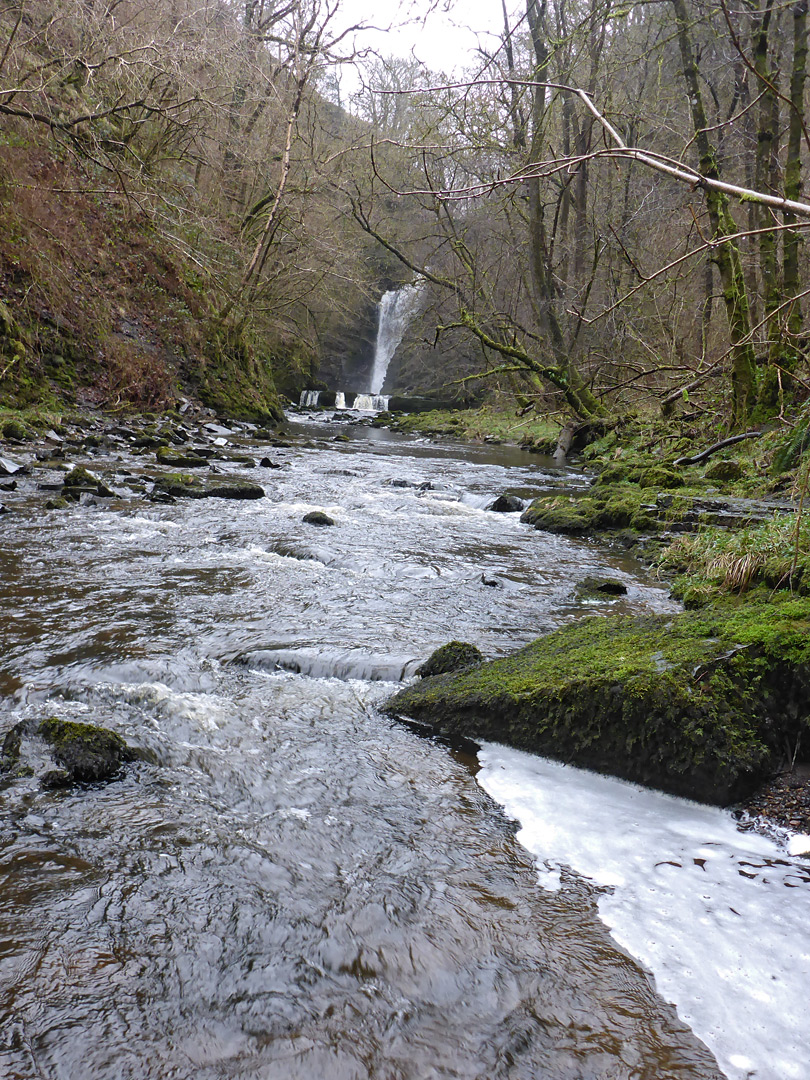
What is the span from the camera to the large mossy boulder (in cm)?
291

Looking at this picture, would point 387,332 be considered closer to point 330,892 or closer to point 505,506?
point 505,506

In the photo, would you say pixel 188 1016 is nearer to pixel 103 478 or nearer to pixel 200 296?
pixel 103 478

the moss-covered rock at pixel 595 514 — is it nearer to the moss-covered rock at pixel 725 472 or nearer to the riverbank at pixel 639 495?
the riverbank at pixel 639 495

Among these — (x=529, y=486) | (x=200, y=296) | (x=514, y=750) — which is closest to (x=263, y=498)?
(x=529, y=486)

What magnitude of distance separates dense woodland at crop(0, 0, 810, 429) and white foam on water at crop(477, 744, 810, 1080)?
4477mm

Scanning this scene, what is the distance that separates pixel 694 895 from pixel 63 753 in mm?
2425

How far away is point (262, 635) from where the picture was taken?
4.62m

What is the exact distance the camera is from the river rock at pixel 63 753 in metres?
2.80

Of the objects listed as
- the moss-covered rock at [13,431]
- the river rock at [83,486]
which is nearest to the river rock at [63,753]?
the river rock at [83,486]

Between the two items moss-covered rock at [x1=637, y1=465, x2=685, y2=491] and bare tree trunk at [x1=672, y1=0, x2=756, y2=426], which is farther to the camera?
moss-covered rock at [x1=637, y1=465, x2=685, y2=491]

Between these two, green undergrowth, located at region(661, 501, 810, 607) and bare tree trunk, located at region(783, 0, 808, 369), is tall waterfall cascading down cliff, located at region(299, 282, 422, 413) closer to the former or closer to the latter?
bare tree trunk, located at region(783, 0, 808, 369)

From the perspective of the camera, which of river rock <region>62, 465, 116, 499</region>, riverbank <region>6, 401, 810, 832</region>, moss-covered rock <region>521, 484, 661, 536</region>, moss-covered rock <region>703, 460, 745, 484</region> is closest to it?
riverbank <region>6, 401, 810, 832</region>

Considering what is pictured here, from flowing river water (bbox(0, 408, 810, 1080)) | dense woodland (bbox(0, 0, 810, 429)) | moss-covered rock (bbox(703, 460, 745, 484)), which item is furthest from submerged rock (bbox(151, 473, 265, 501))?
moss-covered rock (bbox(703, 460, 745, 484))

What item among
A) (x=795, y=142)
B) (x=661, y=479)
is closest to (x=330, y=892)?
(x=661, y=479)
